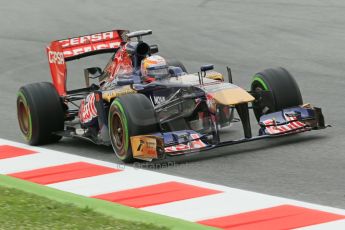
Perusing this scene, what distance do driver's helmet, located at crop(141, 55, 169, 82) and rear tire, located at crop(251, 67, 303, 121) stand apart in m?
1.06

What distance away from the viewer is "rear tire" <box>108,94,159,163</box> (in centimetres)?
1161

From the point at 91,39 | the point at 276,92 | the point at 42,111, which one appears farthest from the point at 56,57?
the point at 276,92

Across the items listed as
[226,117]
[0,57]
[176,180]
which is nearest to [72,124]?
[226,117]

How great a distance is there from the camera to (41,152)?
13.0 meters

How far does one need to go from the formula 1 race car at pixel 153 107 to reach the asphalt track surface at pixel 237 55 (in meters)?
0.23

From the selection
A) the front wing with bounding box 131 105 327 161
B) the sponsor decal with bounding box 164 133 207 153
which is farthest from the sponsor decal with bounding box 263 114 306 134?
the sponsor decal with bounding box 164 133 207 153

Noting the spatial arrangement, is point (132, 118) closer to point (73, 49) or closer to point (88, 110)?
point (88, 110)

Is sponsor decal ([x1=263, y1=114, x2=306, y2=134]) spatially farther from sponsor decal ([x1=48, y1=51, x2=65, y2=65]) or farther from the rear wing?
sponsor decal ([x1=48, y1=51, x2=65, y2=65])

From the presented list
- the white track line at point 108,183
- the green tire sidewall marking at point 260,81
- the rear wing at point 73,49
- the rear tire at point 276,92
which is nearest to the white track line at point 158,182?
the white track line at point 108,183

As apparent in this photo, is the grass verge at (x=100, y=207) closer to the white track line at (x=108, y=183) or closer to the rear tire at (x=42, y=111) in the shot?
the white track line at (x=108, y=183)

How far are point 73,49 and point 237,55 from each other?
5.32 metres

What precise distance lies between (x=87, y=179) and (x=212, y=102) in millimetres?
1629

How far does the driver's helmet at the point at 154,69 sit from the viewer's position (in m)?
12.7

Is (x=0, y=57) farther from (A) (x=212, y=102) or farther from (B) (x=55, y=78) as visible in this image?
(A) (x=212, y=102)
